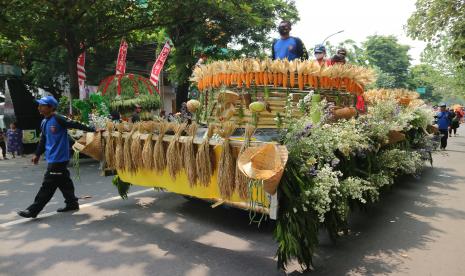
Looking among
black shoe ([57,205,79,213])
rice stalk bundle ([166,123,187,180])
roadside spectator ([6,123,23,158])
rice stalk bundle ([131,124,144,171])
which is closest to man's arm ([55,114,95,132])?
rice stalk bundle ([131,124,144,171])

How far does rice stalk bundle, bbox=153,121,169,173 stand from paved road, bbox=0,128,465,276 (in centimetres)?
81

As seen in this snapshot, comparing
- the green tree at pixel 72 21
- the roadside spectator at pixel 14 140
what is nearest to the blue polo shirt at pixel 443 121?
the green tree at pixel 72 21

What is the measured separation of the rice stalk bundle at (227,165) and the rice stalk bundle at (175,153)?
1.96 ft

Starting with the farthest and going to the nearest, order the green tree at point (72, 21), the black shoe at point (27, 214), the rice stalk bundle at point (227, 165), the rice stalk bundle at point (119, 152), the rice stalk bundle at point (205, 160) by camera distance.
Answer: the green tree at point (72, 21), the black shoe at point (27, 214), the rice stalk bundle at point (119, 152), the rice stalk bundle at point (205, 160), the rice stalk bundle at point (227, 165)

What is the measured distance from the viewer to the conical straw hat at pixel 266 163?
260 cm

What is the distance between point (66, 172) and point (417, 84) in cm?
5420

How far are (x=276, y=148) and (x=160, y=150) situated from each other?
170 centimetres

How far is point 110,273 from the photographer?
321 cm

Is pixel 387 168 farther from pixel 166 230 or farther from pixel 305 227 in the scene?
pixel 166 230

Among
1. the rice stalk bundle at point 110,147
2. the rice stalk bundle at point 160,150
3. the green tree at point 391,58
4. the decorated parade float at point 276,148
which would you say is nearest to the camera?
the decorated parade float at point 276,148

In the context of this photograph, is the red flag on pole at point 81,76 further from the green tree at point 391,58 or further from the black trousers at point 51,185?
the green tree at point 391,58

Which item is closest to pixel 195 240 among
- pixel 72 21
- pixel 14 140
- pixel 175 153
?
pixel 175 153

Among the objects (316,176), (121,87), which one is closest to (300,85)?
(316,176)

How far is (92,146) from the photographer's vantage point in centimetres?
464
